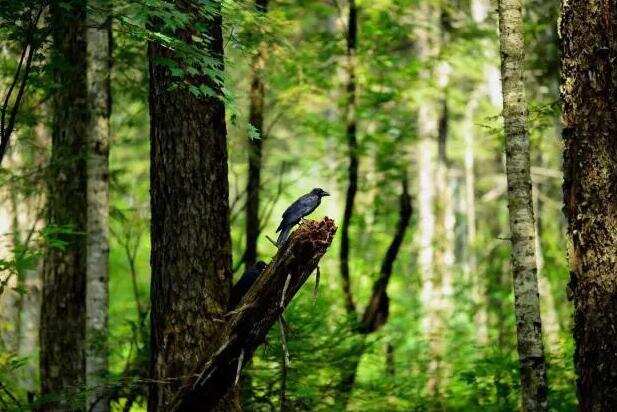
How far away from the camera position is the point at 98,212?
8.04m

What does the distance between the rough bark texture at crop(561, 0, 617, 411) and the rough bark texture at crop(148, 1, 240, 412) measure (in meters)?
2.87

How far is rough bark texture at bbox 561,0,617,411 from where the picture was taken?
227 inches

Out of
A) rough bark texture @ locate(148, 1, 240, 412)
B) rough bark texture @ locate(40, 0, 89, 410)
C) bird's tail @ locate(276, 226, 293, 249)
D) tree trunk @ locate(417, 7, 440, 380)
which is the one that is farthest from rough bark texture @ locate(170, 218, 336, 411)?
tree trunk @ locate(417, 7, 440, 380)

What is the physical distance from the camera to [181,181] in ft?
17.5

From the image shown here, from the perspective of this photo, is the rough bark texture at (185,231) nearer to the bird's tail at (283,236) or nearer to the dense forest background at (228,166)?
the dense forest background at (228,166)

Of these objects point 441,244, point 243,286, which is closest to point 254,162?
point 243,286

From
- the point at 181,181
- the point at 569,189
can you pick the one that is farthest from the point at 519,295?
the point at 181,181

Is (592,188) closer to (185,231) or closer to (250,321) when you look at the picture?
(250,321)

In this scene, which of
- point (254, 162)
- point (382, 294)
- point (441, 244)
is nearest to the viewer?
point (254, 162)

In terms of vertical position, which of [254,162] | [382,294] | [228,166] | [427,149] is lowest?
[382,294]

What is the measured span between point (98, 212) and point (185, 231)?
3.09m

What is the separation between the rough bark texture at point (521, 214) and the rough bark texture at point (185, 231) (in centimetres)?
268

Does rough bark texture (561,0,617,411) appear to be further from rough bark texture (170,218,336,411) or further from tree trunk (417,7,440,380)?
tree trunk (417,7,440,380)

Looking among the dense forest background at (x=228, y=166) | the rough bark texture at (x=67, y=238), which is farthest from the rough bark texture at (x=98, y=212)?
the rough bark texture at (x=67, y=238)
